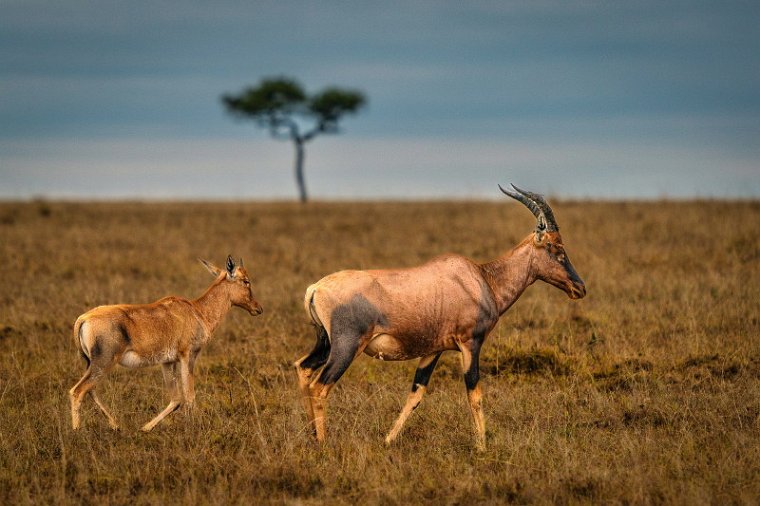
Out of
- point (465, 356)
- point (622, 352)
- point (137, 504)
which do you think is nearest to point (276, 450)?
point (137, 504)

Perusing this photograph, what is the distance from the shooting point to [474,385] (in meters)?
7.00

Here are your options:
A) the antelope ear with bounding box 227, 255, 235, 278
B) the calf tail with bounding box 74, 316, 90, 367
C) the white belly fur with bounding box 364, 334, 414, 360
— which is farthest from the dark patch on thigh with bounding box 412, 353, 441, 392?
the calf tail with bounding box 74, 316, 90, 367

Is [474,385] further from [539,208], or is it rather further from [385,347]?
[539,208]

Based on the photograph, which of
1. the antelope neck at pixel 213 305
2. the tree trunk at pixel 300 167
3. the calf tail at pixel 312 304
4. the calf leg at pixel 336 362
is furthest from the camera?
the tree trunk at pixel 300 167

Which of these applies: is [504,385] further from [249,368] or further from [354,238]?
[354,238]

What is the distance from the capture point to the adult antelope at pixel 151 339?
7.27 metres

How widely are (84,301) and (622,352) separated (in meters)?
7.93

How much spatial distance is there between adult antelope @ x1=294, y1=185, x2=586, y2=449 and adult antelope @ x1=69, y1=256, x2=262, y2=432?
1.42 meters

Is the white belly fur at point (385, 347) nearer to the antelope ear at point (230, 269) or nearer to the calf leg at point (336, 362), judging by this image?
the calf leg at point (336, 362)

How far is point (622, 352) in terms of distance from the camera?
9.73 m

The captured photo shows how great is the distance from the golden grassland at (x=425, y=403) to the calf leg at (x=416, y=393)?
13 cm

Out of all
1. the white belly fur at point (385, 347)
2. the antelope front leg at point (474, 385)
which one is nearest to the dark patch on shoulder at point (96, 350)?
the white belly fur at point (385, 347)

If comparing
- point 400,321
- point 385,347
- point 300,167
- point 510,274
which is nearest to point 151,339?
point 385,347

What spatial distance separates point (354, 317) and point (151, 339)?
2.05 meters
